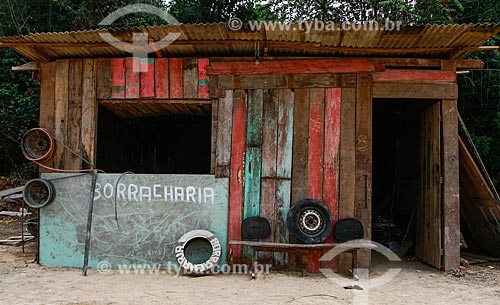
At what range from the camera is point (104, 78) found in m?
6.59

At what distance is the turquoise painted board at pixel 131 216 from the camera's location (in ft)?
20.5

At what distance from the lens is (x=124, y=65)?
6.57m

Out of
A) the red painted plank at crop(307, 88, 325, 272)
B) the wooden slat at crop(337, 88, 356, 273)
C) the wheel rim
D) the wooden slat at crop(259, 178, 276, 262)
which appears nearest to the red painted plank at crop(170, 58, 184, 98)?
the wooden slat at crop(259, 178, 276, 262)

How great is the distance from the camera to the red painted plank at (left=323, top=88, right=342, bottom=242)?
6184mm

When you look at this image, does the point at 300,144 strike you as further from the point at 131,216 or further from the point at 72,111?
the point at 72,111

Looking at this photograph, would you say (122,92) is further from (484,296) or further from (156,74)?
(484,296)

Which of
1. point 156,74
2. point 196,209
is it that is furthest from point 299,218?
point 156,74

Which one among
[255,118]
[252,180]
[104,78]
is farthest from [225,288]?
[104,78]

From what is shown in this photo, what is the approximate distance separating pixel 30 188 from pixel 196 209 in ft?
8.02

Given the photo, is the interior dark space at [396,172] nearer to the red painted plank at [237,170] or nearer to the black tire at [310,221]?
the black tire at [310,221]

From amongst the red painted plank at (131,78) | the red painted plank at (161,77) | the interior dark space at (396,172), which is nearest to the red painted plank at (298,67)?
the red painted plank at (161,77)

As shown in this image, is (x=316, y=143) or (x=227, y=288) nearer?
(x=227, y=288)

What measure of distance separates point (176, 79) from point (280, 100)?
1.55m

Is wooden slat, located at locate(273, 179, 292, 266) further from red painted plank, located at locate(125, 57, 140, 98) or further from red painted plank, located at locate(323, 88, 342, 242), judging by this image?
red painted plank, located at locate(125, 57, 140, 98)
